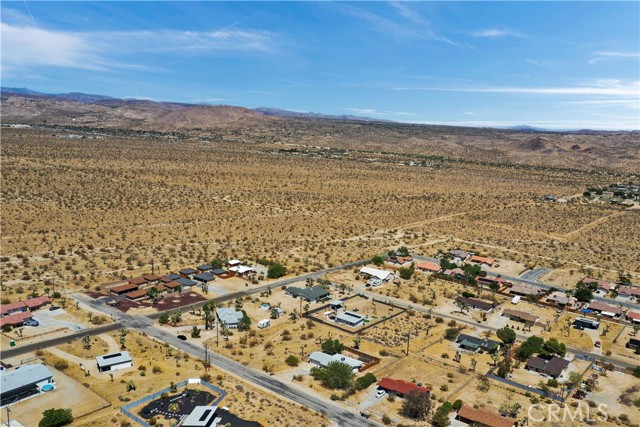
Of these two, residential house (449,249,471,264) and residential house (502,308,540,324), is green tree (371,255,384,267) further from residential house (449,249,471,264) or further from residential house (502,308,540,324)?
residential house (502,308,540,324)

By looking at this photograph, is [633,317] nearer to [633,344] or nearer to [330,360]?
[633,344]

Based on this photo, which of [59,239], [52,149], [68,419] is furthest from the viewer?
[52,149]

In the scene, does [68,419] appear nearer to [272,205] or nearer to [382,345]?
[382,345]

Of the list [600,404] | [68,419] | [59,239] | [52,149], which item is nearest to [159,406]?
[68,419]

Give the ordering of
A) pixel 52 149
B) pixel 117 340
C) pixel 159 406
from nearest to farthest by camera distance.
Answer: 1. pixel 159 406
2. pixel 117 340
3. pixel 52 149

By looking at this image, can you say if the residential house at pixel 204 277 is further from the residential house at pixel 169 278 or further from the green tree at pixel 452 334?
the green tree at pixel 452 334

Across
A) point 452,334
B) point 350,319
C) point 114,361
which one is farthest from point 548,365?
point 114,361
